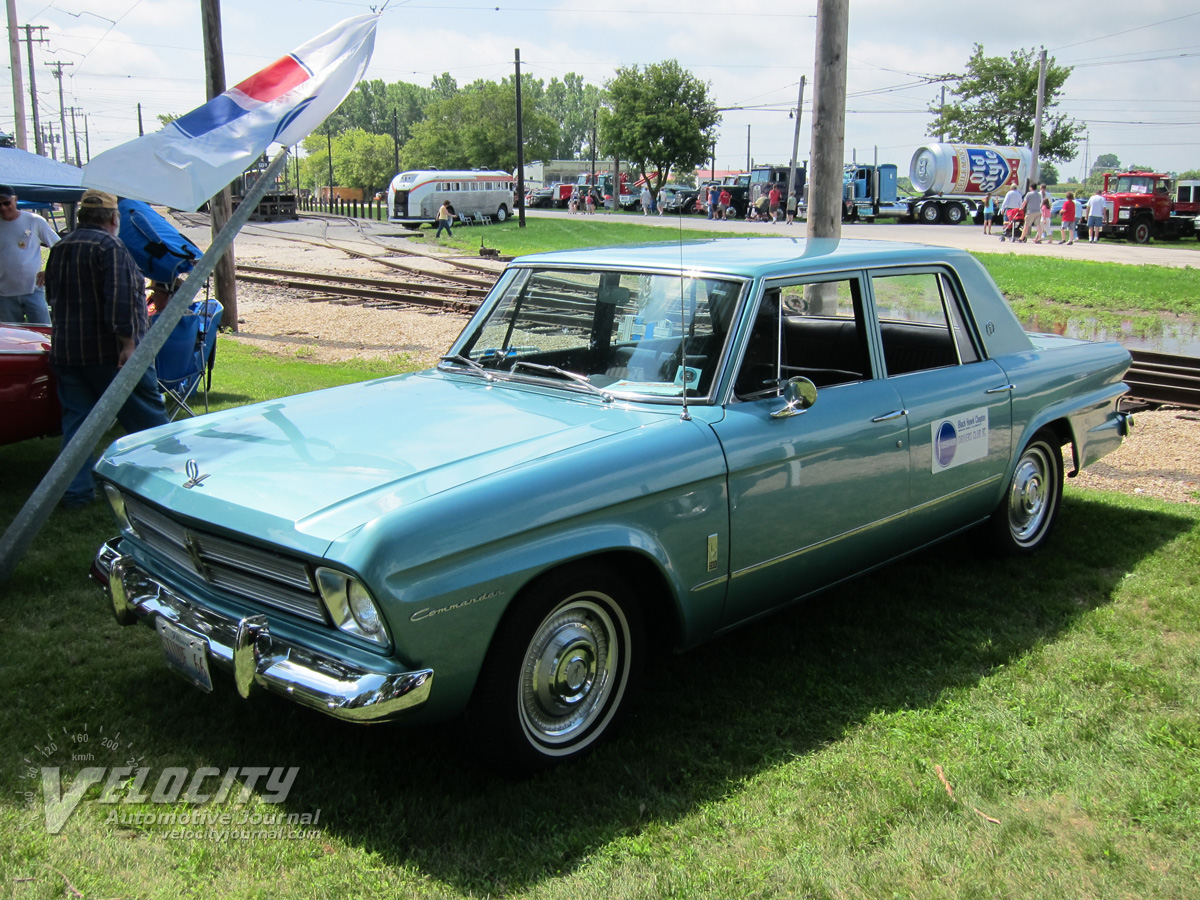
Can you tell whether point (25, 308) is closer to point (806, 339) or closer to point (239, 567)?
point (239, 567)

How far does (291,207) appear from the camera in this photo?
46.5 meters

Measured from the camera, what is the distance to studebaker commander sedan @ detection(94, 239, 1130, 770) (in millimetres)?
2766

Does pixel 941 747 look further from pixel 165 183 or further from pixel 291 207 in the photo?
pixel 291 207

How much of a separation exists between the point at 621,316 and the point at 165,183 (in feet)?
6.27

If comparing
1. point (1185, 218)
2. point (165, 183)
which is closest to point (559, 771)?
point (165, 183)

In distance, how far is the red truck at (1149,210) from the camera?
29.6 metres

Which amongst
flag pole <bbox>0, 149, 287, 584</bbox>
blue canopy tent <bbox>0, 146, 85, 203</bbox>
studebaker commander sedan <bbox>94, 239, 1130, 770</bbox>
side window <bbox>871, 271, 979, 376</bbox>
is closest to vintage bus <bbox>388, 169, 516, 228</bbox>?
blue canopy tent <bbox>0, 146, 85, 203</bbox>

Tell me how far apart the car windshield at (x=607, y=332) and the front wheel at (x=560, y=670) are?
86cm

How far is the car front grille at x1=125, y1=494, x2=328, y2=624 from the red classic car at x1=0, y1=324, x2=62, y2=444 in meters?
2.80

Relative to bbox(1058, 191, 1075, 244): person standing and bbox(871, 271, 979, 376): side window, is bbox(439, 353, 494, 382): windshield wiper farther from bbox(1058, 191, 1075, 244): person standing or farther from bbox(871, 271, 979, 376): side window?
bbox(1058, 191, 1075, 244): person standing

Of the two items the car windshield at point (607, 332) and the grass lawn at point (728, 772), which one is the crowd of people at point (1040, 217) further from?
the car windshield at point (607, 332)

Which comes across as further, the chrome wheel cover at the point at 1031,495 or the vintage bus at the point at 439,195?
the vintage bus at the point at 439,195

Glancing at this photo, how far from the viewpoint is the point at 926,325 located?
4820 millimetres
